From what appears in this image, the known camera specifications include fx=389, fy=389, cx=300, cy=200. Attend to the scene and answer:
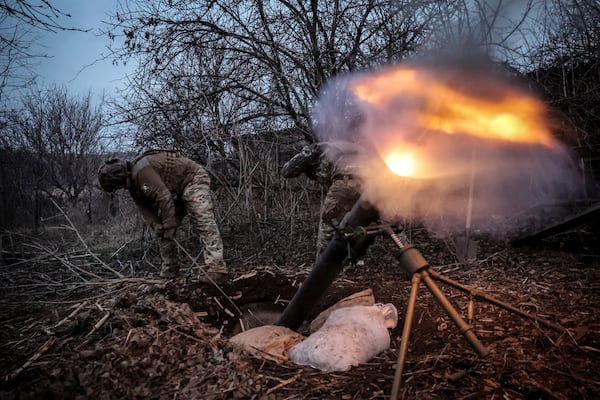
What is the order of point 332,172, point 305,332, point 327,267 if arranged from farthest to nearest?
point 332,172 → point 305,332 → point 327,267

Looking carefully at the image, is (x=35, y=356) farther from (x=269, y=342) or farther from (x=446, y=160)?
(x=446, y=160)

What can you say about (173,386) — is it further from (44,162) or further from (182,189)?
(44,162)

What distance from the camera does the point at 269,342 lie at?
2.95 m

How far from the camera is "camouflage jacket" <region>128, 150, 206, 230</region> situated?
5.57 m

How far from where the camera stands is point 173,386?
2271mm

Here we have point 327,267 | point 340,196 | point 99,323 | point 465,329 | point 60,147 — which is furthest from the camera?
point 60,147

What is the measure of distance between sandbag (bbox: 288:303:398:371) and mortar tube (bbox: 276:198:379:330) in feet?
0.91

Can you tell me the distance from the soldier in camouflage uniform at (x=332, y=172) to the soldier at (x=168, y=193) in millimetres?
1393

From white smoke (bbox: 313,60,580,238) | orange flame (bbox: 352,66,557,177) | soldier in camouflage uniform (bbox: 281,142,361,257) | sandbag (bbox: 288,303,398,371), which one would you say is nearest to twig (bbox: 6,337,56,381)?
sandbag (bbox: 288,303,398,371)

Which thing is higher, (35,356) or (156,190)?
(156,190)

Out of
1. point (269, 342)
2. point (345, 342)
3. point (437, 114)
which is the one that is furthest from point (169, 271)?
point (437, 114)

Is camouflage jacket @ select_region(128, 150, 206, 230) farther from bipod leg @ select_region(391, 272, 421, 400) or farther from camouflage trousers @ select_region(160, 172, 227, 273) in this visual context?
bipod leg @ select_region(391, 272, 421, 400)

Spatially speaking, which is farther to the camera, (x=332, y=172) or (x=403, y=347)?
(x=332, y=172)

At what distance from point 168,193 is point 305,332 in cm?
293
